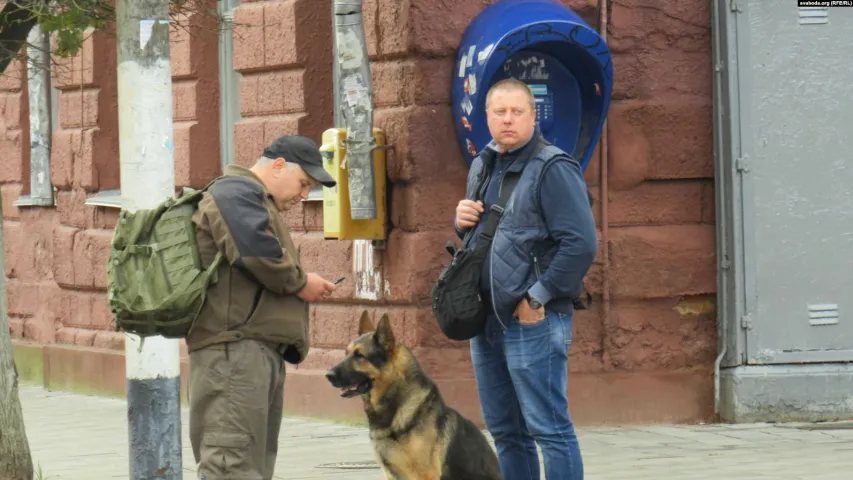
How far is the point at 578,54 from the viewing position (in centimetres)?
992

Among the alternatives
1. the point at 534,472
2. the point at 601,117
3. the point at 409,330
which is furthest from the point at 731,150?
the point at 534,472

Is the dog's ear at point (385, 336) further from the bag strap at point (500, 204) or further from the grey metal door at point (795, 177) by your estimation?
the grey metal door at point (795, 177)

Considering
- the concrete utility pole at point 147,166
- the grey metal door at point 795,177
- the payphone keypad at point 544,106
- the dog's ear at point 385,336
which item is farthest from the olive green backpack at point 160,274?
the grey metal door at point 795,177

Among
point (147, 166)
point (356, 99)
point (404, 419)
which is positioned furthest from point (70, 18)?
point (404, 419)

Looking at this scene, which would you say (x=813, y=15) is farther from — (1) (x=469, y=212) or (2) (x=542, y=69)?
(1) (x=469, y=212)

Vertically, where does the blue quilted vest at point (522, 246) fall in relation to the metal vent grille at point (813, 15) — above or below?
below

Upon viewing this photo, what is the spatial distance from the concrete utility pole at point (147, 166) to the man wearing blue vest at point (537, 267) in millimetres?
1422

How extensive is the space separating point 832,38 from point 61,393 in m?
7.19

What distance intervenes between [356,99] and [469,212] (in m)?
3.38

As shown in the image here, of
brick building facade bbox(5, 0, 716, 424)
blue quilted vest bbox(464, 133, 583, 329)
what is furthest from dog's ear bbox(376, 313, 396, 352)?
brick building facade bbox(5, 0, 716, 424)

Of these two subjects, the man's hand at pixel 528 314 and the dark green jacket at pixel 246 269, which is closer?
the dark green jacket at pixel 246 269

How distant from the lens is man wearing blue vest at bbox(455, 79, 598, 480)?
254 inches

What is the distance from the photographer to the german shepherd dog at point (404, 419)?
6895 millimetres

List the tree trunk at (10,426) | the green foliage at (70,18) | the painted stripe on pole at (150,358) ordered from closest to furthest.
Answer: the painted stripe on pole at (150,358) < the green foliage at (70,18) < the tree trunk at (10,426)
